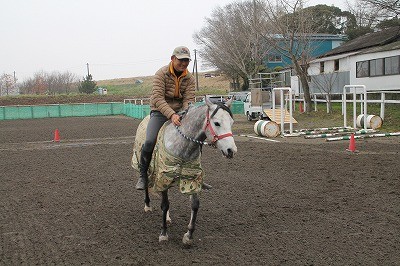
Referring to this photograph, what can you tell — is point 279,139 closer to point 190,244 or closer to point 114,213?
point 114,213

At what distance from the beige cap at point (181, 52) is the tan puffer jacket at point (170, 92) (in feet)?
0.83

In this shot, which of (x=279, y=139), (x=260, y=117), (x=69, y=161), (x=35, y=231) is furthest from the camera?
(x=260, y=117)

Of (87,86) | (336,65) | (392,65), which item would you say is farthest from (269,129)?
(87,86)

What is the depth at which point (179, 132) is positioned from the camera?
17.5 feet

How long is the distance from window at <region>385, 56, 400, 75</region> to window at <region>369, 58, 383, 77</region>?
563 millimetres

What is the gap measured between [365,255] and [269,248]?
3.42 feet

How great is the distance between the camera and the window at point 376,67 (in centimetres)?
2909

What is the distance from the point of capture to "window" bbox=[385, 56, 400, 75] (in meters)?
27.4

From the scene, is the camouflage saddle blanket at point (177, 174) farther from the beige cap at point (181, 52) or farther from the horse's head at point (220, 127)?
the beige cap at point (181, 52)

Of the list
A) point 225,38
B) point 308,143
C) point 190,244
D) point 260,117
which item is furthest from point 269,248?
point 225,38

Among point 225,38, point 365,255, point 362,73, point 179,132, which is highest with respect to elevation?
point 225,38

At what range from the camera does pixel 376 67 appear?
29.6 m

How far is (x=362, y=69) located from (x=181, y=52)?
28.5 meters

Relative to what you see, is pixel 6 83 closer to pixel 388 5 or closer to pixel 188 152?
pixel 388 5
